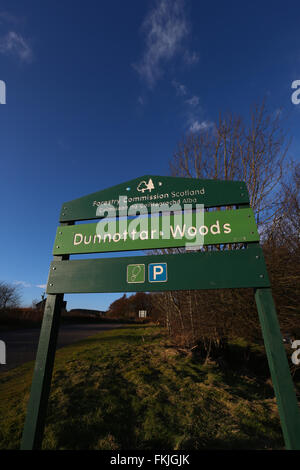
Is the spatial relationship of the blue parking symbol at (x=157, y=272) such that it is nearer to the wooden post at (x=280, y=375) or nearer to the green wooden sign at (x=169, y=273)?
the green wooden sign at (x=169, y=273)

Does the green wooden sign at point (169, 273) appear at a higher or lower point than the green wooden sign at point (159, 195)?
lower

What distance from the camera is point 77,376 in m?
3.79

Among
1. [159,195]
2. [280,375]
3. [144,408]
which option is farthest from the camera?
[144,408]

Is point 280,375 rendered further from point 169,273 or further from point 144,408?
point 144,408

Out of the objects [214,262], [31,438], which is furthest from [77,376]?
[214,262]

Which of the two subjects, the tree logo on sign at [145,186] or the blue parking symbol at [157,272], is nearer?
the blue parking symbol at [157,272]

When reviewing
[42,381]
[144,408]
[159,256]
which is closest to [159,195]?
[159,256]

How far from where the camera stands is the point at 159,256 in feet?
7.23

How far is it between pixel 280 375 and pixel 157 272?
4.61ft

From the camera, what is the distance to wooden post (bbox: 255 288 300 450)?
1551 millimetres

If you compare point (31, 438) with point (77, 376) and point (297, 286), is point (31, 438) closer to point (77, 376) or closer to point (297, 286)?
point (77, 376)

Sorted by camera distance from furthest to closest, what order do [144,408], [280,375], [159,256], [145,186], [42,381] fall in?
[144,408] → [145,186] → [159,256] → [42,381] → [280,375]

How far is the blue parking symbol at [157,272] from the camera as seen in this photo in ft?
7.00

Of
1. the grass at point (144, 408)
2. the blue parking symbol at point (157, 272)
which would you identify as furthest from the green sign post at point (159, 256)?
the grass at point (144, 408)
